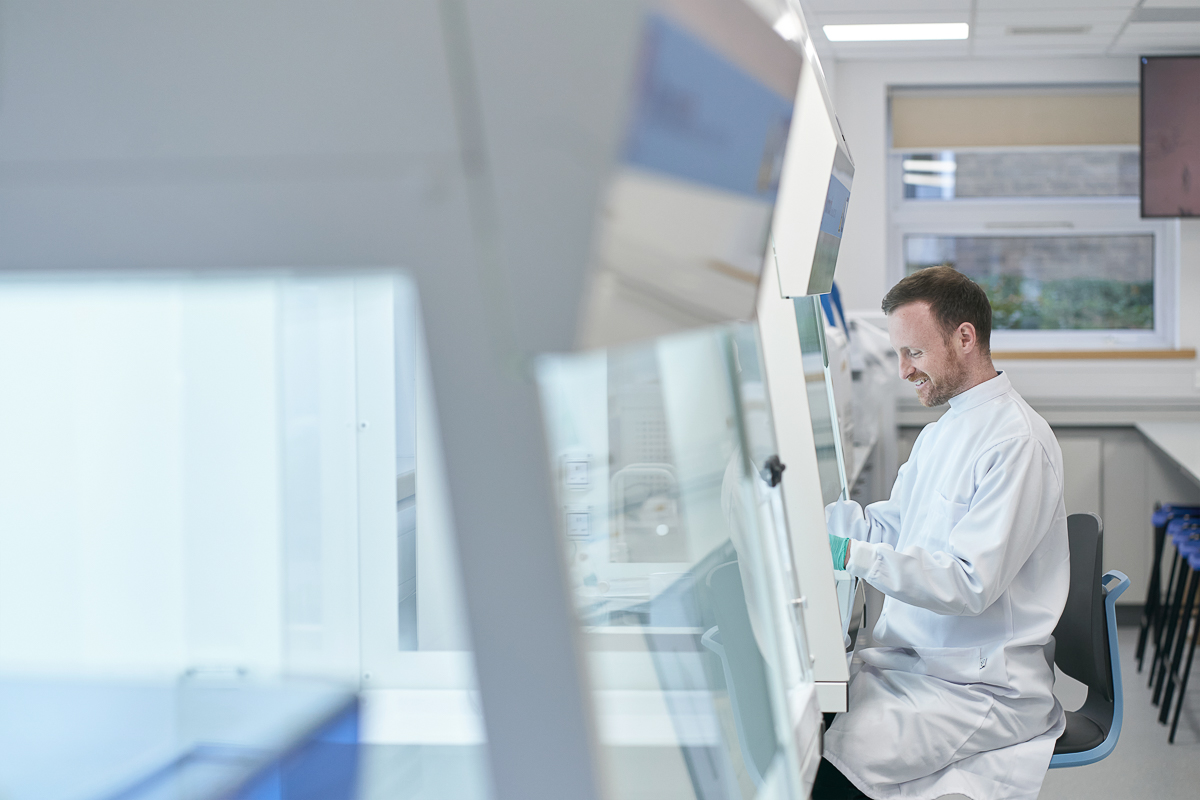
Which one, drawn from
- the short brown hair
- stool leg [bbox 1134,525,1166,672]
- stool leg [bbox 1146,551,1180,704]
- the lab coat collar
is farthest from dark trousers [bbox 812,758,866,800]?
stool leg [bbox 1134,525,1166,672]

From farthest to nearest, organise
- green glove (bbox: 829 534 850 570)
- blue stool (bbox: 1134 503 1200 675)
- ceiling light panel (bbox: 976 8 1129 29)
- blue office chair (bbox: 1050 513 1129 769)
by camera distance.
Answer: ceiling light panel (bbox: 976 8 1129 29), blue stool (bbox: 1134 503 1200 675), blue office chair (bbox: 1050 513 1129 769), green glove (bbox: 829 534 850 570)

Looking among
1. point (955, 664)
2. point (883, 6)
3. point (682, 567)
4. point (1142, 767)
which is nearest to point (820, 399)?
point (955, 664)

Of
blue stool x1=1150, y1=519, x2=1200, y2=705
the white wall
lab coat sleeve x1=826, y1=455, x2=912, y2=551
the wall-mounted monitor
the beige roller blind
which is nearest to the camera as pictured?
the white wall

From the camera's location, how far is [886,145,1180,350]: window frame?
478 centimetres

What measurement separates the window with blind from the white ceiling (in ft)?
0.91

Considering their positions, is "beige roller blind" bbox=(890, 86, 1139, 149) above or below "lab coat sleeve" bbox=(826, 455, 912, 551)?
above

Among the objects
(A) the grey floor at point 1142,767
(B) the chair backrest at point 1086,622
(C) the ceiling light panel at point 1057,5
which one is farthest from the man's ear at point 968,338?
(C) the ceiling light panel at point 1057,5

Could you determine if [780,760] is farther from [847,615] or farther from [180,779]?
[847,615]

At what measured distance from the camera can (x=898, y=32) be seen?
4188 millimetres

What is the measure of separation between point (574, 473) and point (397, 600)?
139 millimetres

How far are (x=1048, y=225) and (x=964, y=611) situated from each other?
152 inches

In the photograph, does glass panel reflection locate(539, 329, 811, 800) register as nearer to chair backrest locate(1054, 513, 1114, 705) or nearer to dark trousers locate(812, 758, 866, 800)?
dark trousers locate(812, 758, 866, 800)

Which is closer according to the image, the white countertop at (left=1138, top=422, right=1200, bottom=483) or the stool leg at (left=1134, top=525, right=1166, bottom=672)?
the white countertop at (left=1138, top=422, right=1200, bottom=483)

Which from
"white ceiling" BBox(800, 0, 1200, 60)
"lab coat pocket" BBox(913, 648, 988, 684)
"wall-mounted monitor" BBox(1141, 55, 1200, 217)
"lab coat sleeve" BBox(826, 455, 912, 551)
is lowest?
"lab coat pocket" BBox(913, 648, 988, 684)
